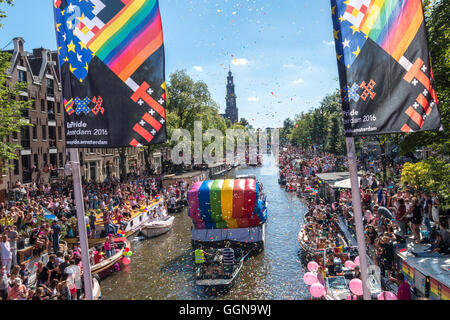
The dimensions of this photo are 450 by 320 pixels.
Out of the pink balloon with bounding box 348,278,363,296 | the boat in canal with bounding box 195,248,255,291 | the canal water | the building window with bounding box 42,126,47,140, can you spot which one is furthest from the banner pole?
the building window with bounding box 42,126,47,140

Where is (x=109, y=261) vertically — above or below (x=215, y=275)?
above

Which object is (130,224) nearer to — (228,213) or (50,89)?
(228,213)

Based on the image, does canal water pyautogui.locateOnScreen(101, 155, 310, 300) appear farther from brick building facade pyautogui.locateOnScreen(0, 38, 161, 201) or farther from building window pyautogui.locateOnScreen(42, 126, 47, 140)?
building window pyautogui.locateOnScreen(42, 126, 47, 140)

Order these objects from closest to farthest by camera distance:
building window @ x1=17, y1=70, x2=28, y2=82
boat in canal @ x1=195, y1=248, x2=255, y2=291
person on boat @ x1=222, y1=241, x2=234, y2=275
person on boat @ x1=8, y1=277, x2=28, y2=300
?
1. person on boat @ x1=8, y1=277, x2=28, y2=300
2. boat in canal @ x1=195, y1=248, x2=255, y2=291
3. person on boat @ x1=222, y1=241, x2=234, y2=275
4. building window @ x1=17, y1=70, x2=28, y2=82

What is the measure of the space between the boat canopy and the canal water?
245 centimetres

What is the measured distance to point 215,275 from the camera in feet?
55.3

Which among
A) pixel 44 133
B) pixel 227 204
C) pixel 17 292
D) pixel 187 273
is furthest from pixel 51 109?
pixel 17 292

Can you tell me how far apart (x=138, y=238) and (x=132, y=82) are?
75.1 feet

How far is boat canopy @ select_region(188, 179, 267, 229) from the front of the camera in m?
21.7

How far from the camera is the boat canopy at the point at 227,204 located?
21734mm

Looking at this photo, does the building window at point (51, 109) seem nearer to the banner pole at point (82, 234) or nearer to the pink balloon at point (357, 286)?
the banner pole at point (82, 234)

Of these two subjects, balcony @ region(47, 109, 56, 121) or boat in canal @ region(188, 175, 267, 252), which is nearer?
boat in canal @ region(188, 175, 267, 252)

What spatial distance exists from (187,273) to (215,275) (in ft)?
9.68

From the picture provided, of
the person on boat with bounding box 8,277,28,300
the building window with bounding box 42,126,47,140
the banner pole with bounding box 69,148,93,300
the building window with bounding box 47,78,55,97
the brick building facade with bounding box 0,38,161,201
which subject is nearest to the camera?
the banner pole with bounding box 69,148,93,300
